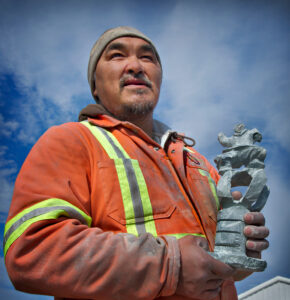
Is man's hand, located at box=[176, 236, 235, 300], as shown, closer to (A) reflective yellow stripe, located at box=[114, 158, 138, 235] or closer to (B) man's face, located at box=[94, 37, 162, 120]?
(A) reflective yellow stripe, located at box=[114, 158, 138, 235]

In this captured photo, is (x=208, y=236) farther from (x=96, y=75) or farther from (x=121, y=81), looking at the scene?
(x=96, y=75)

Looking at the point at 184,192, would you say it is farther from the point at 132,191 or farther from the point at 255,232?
the point at 255,232

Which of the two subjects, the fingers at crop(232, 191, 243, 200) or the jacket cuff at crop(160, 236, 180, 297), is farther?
the fingers at crop(232, 191, 243, 200)

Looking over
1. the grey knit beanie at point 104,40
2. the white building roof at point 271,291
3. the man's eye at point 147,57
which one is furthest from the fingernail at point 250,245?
the white building roof at point 271,291

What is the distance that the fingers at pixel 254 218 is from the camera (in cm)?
152

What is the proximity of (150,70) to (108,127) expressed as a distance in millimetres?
733

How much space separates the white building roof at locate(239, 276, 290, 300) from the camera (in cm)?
809

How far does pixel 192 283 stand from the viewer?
53.2 inches

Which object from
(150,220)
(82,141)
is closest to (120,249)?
(150,220)

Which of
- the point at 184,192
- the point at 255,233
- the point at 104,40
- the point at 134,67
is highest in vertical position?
→ the point at 104,40

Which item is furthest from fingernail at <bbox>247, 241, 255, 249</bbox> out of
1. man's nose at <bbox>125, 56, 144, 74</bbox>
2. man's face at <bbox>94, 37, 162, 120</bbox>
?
man's nose at <bbox>125, 56, 144, 74</bbox>

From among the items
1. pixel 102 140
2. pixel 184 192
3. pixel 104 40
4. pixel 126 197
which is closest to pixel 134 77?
pixel 104 40

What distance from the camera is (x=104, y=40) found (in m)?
2.77

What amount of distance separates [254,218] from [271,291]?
814cm
